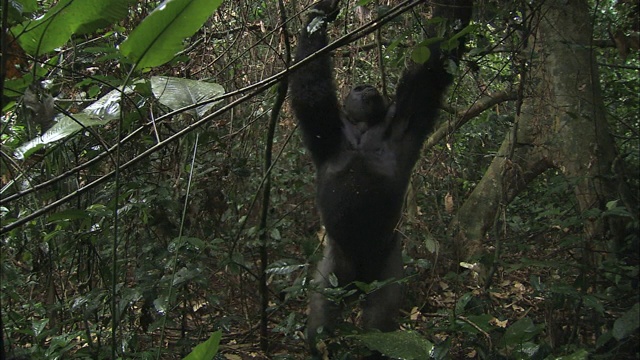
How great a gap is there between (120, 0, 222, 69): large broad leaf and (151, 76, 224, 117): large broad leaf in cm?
25

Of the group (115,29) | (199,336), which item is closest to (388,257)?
(199,336)

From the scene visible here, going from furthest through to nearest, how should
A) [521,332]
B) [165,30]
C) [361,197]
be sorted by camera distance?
[361,197], [521,332], [165,30]

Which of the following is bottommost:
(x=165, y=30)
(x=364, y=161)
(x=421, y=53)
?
(x=364, y=161)

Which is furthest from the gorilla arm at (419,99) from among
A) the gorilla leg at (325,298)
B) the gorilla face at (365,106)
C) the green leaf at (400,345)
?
the green leaf at (400,345)

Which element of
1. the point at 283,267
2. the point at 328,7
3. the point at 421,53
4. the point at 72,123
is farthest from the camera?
the point at 328,7

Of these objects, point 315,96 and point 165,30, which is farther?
point 315,96

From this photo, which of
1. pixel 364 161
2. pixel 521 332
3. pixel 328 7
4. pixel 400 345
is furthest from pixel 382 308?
pixel 328 7

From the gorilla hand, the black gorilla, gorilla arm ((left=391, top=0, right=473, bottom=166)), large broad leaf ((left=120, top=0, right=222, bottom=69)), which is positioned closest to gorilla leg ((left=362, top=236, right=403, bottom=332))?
the black gorilla

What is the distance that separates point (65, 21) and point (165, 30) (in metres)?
0.36

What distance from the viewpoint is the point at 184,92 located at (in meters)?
2.12

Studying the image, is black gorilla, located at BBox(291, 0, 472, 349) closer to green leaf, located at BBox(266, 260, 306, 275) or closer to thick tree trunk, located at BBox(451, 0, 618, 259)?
thick tree trunk, located at BBox(451, 0, 618, 259)

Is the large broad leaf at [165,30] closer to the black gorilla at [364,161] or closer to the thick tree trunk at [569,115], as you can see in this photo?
the thick tree trunk at [569,115]

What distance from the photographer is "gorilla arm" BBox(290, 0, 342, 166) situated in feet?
12.1

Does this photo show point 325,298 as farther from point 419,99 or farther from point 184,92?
point 184,92
